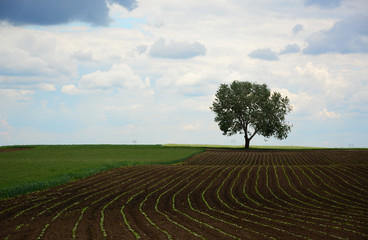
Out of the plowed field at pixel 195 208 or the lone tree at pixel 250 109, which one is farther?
the lone tree at pixel 250 109

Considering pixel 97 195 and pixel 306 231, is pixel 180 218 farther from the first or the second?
pixel 97 195

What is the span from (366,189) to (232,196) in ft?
31.8

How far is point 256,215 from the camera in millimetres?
17281

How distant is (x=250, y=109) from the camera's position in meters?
83.1

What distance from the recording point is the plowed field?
46.3 ft

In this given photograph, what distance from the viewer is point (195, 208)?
61.8 ft

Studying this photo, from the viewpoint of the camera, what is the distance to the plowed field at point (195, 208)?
46.3 feet

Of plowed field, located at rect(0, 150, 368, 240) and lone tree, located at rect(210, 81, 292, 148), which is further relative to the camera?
lone tree, located at rect(210, 81, 292, 148)

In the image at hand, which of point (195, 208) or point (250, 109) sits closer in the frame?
point (195, 208)

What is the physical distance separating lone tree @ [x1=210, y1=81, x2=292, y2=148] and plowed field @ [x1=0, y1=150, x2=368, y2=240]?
164ft

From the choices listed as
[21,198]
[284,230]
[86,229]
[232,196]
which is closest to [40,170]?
[21,198]

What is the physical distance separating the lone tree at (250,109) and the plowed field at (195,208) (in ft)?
164

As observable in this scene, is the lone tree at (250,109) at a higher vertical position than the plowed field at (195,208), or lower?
higher

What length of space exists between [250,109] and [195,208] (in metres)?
66.1
